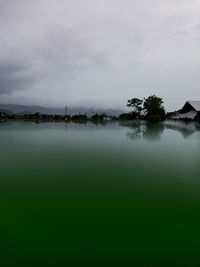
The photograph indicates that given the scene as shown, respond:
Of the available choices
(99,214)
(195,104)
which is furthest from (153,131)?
(195,104)

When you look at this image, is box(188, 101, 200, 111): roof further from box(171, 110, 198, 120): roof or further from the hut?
box(171, 110, 198, 120): roof

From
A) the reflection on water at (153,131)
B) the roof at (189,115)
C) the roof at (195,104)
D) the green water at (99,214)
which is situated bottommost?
the green water at (99,214)

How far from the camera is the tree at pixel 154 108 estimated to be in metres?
35.2

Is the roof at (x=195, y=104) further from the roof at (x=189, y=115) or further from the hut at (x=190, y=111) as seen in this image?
the roof at (x=189, y=115)

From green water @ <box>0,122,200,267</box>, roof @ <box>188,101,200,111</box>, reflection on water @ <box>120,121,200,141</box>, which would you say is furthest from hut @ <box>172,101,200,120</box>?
green water @ <box>0,122,200,267</box>

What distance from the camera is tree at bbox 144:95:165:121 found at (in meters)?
35.2

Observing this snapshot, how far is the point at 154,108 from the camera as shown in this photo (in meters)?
35.3

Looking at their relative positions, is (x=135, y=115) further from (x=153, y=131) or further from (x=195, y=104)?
(x=153, y=131)

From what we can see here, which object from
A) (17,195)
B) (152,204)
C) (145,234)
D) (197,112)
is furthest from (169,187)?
(197,112)

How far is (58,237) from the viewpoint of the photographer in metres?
3.21

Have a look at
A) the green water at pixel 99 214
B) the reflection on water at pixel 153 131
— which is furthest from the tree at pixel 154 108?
the green water at pixel 99 214

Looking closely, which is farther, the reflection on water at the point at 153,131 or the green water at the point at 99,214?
the reflection on water at the point at 153,131

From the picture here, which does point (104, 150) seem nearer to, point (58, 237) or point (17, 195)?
point (17, 195)

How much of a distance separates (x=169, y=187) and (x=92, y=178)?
145 cm
